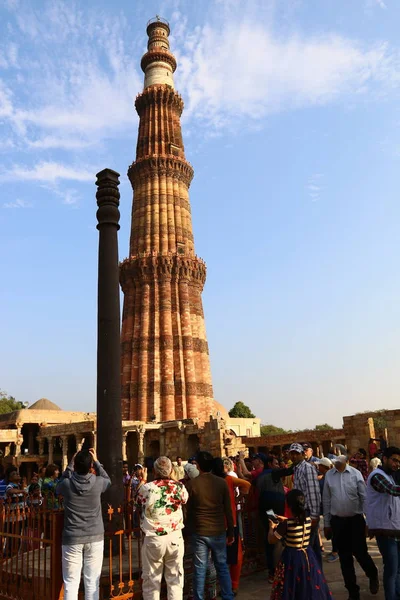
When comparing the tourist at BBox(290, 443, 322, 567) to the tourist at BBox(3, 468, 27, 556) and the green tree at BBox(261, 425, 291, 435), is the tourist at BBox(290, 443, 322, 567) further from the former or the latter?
the green tree at BBox(261, 425, 291, 435)

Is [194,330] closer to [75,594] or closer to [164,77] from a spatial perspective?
[164,77]

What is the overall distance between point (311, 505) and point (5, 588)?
12.6 feet

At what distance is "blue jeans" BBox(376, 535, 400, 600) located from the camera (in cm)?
497

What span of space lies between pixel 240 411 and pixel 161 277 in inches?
1209

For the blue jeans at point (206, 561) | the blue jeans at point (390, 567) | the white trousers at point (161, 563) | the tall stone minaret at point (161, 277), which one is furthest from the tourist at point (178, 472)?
the tall stone minaret at point (161, 277)

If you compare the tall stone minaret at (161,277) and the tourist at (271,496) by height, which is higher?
the tall stone minaret at (161,277)

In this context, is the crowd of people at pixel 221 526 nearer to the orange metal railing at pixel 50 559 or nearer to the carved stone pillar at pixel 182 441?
the orange metal railing at pixel 50 559

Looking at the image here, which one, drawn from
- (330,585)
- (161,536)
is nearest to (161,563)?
(161,536)

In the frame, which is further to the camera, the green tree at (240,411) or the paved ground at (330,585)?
the green tree at (240,411)

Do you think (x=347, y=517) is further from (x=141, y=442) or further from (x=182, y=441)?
(x=141, y=442)

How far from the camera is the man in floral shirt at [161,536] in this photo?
4.61 meters

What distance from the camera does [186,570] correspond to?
616 centimetres

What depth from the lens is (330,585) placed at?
6.15 m

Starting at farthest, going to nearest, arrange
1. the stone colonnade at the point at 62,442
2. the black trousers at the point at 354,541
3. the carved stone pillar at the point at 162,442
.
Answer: the carved stone pillar at the point at 162,442
the stone colonnade at the point at 62,442
the black trousers at the point at 354,541
